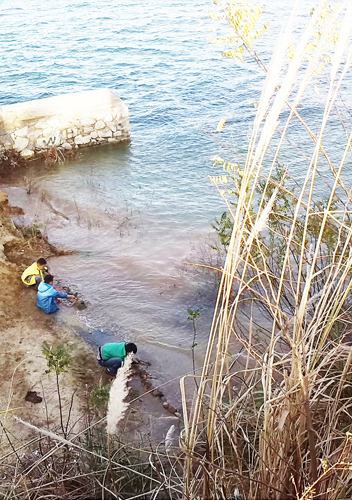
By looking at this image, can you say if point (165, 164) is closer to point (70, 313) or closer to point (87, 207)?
point (87, 207)

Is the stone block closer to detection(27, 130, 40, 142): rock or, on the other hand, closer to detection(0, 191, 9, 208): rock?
detection(27, 130, 40, 142): rock

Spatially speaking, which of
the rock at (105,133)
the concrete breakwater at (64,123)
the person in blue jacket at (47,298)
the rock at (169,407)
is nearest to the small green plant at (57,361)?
the rock at (169,407)

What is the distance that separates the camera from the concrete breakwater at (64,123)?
11.7m

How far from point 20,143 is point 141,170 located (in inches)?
114

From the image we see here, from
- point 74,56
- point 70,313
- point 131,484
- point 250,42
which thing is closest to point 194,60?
point 74,56

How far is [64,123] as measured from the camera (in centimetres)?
1217

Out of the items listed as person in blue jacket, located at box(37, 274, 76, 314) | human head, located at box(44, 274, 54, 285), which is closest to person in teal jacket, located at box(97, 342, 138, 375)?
person in blue jacket, located at box(37, 274, 76, 314)

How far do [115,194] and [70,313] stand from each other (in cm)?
440

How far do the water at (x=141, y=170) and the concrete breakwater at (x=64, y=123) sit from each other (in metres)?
0.45

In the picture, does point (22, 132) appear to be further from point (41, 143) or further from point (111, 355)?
point (111, 355)

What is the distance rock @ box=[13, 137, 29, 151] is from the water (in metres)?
0.75

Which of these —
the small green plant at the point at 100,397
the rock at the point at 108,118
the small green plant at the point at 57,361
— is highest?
the small green plant at the point at 57,361

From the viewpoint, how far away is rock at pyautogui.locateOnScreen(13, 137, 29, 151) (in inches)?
465

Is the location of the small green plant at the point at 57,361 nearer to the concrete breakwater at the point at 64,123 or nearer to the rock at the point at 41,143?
the concrete breakwater at the point at 64,123
